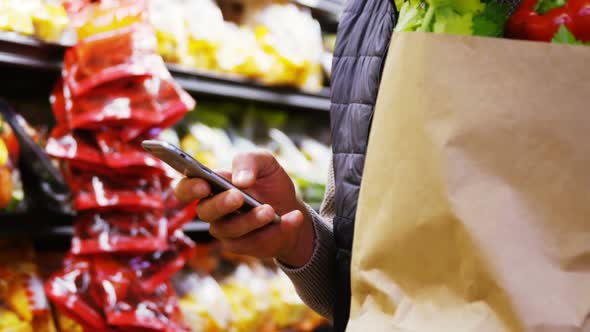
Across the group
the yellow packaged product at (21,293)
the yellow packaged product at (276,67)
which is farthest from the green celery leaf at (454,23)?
the yellow packaged product at (276,67)

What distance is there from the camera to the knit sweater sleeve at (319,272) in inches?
43.1

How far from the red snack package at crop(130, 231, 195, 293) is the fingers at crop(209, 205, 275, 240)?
35.7 inches

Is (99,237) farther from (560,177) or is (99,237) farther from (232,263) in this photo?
(560,177)

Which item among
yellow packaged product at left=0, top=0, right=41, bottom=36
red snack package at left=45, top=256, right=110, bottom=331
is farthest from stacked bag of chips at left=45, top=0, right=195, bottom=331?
yellow packaged product at left=0, top=0, right=41, bottom=36

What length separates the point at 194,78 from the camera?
86.1 inches

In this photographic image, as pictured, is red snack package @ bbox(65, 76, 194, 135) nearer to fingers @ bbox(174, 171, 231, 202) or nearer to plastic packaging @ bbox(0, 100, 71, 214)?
plastic packaging @ bbox(0, 100, 71, 214)

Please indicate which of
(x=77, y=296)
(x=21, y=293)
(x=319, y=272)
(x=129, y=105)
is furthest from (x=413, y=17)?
(x=21, y=293)

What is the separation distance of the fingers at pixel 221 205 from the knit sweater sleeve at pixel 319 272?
0.23 metres

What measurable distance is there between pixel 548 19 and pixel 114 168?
1385 mm

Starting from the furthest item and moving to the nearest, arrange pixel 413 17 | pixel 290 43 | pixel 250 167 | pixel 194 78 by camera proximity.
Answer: pixel 290 43
pixel 194 78
pixel 250 167
pixel 413 17

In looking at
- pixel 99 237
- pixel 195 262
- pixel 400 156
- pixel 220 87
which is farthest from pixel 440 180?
pixel 195 262

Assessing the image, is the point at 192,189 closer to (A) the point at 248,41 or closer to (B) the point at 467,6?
(B) the point at 467,6

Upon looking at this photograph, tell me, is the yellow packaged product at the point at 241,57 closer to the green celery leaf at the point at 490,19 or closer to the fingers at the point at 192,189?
the fingers at the point at 192,189

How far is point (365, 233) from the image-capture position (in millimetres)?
616
